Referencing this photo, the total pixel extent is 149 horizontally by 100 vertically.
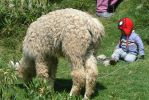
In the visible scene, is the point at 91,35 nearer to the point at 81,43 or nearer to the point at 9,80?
the point at 81,43

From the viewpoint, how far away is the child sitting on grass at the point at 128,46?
12016 millimetres

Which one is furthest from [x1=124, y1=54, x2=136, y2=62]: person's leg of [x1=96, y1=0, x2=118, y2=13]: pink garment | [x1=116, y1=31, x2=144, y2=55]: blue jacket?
[x1=96, y1=0, x2=118, y2=13]: pink garment

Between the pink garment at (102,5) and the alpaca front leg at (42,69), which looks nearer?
the alpaca front leg at (42,69)

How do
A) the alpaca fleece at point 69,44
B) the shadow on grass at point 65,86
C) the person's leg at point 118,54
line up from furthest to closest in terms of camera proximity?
the person's leg at point 118,54 < the shadow on grass at point 65,86 < the alpaca fleece at point 69,44

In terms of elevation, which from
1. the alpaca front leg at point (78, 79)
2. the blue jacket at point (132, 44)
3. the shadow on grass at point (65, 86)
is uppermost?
the blue jacket at point (132, 44)

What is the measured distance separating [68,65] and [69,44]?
2.92 metres

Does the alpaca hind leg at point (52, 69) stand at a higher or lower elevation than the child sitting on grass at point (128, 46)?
lower

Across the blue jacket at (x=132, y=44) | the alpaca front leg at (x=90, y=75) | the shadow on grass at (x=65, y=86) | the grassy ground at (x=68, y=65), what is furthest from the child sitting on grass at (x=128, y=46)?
the alpaca front leg at (x=90, y=75)

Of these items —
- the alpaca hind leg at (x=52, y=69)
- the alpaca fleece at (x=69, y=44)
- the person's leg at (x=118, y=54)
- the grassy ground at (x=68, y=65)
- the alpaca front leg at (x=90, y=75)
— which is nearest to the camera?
the grassy ground at (x=68, y=65)

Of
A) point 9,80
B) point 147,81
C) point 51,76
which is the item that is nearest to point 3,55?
point 51,76

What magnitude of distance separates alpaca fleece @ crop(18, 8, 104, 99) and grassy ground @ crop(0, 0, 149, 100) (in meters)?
0.46

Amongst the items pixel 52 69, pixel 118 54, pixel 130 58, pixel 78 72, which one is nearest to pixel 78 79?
pixel 78 72

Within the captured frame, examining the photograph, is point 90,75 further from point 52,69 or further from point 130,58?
point 130,58

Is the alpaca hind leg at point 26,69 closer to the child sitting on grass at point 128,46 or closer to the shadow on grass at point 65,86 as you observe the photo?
the shadow on grass at point 65,86
